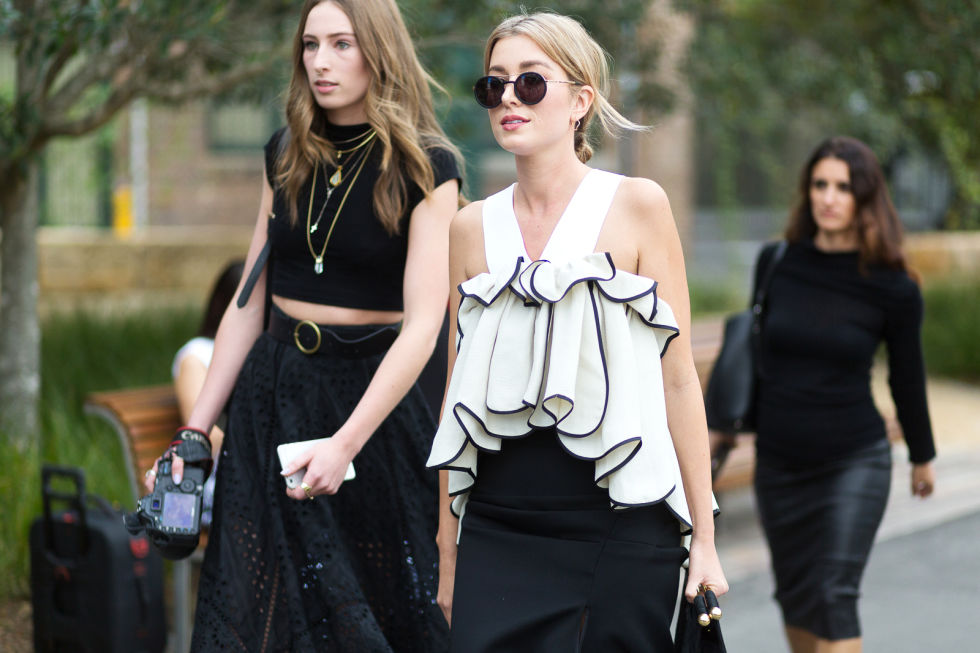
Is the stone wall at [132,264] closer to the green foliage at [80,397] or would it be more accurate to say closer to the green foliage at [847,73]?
the green foliage at [80,397]

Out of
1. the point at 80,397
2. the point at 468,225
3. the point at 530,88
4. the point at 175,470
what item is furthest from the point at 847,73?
the point at 175,470

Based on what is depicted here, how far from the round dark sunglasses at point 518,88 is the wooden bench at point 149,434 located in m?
2.33

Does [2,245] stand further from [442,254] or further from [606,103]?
[606,103]

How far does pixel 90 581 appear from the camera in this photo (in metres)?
4.02

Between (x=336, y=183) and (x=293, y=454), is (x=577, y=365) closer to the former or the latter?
(x=293, y=454)

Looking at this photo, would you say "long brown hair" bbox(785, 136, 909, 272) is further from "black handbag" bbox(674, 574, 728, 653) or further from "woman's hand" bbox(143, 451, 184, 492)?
"woman's hand" bbox(143, 451, 184, 492)

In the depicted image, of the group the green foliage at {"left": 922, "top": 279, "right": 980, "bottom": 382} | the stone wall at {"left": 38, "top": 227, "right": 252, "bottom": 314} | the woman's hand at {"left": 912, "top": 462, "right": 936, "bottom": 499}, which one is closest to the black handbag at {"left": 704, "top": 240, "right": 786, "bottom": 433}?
the woman's hand at {"left": 912, "top": 462, "right": 936, "bottom": 499}

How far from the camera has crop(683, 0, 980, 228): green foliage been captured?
8.77 metres

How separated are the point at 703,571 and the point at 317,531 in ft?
3.33

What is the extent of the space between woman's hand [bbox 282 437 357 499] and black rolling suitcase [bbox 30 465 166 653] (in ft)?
4.51

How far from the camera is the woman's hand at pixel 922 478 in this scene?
425cm

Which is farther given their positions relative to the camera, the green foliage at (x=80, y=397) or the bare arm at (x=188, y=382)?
the green foliage at (x=80, y=397)

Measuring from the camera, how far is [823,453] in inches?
167

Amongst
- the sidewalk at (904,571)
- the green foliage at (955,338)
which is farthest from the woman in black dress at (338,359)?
the green foliage at (955,338)
